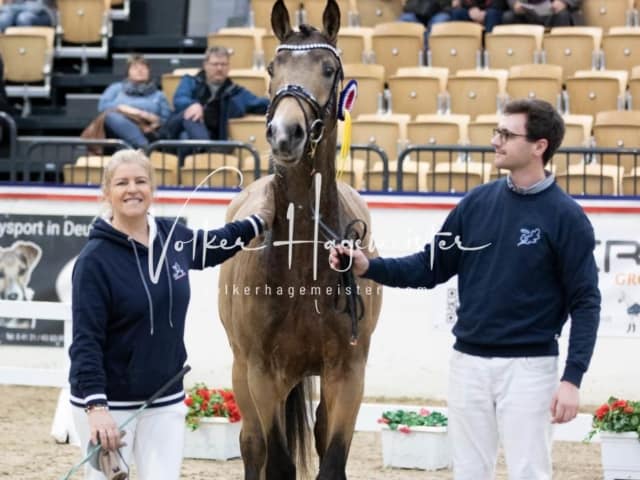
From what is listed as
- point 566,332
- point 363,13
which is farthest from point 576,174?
point 363,13

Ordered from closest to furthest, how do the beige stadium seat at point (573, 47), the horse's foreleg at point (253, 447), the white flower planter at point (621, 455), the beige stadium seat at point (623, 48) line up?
1. the horse's foreleg at point (253, 447)
2. the white flower planter at point (621, 455)
3. the beige stadium seat at point (623, 48)
4. the beige stadium seat at point (573, 47)

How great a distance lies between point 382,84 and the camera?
13812 mm

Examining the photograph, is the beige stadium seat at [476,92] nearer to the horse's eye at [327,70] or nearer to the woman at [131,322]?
the horse's eye at [327,70]

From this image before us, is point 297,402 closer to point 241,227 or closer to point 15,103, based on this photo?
point 241,227

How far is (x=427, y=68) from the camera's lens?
45.3 feet

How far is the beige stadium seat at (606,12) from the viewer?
14734 mm

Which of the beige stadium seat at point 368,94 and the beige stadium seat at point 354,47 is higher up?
the beige stadium seat at point 354,47

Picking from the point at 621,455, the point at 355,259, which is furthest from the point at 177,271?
the point at 621,455

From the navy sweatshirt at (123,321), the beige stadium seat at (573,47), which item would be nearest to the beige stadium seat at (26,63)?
the beige stadium seat at (573,47)

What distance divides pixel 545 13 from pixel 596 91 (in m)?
1.80

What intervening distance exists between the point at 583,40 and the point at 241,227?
895 cm

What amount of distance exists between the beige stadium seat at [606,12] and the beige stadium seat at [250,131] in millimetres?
4237

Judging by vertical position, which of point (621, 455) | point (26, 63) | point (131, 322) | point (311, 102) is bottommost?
point (621, 455)

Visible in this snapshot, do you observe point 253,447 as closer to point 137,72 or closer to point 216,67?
point 216,67
